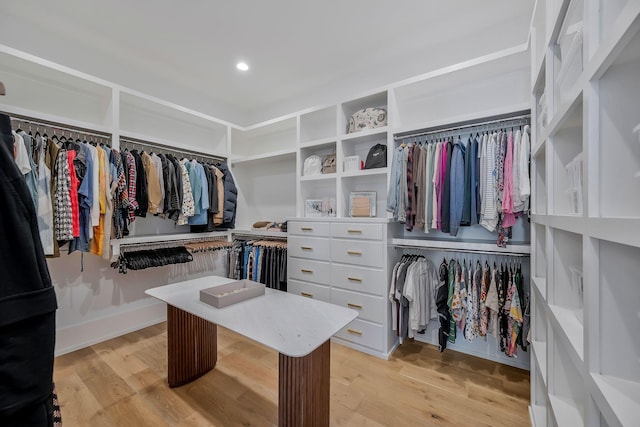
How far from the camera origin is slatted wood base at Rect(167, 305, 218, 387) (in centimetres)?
191

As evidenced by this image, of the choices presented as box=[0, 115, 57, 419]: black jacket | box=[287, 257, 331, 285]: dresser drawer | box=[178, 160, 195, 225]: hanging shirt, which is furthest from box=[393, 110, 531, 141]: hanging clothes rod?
box=[0, 115, 57, 419]: black jacket

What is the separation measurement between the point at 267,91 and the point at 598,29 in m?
3.36

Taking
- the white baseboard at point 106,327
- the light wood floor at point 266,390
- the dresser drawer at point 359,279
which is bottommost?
the light wood floor at point 266,390

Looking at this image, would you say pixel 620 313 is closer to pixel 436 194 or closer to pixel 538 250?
pixel 538 250

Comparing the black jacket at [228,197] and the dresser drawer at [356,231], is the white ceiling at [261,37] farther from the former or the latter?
the dresser drawer at [356,231]

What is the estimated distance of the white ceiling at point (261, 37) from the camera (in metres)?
2.15

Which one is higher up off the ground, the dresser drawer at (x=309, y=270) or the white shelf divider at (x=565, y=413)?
the dresser drawer at (x=309, y=270)

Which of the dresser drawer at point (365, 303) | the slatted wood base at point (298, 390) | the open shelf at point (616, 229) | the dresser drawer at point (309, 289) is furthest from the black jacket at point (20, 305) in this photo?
the dresser drawer at point (309, 289)

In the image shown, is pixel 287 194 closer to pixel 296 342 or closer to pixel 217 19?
pixel 217 19

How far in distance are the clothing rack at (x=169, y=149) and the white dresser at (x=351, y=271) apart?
1.50 meters

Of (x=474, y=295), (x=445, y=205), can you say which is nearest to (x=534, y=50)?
(x=445, y=205)

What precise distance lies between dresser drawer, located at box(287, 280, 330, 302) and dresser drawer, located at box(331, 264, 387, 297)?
0.15m

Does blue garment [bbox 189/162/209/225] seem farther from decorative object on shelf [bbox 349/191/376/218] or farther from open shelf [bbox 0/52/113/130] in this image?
decorative object on shelf [bbox 349/191/376/218]

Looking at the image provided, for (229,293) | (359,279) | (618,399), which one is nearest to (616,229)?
(618,399)
